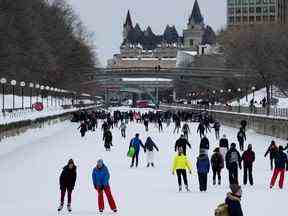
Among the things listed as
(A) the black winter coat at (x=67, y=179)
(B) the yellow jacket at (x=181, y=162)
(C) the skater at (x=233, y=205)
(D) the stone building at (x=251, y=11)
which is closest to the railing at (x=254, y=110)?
(B) the yellow jacket at (x=181, y=162)

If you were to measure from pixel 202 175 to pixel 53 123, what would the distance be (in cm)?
3993

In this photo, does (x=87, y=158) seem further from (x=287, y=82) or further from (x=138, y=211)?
(x=287, y=82)

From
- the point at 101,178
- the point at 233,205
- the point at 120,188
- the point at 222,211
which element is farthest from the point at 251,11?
the point at 222,211

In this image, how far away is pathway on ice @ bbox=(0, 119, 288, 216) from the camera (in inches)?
629

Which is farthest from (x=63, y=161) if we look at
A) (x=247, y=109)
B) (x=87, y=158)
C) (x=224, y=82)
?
(x=224, y=82)

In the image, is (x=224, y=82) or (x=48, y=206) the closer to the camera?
(x=48, y=206)

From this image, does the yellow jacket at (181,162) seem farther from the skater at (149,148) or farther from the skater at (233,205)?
the skater at (233,205)

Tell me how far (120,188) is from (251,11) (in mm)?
→ 152952

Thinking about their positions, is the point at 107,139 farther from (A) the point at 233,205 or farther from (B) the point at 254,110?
(A) the point at 233,205

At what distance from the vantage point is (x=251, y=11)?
556 feet

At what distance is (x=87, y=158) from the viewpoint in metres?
30.6

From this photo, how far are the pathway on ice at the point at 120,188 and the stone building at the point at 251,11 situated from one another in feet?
443

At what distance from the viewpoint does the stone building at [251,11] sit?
165 meters

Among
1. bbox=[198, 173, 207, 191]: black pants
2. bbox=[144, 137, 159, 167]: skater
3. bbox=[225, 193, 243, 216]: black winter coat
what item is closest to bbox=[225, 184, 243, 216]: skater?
bbox=[225, 193, 243, 216]: black winter coat
